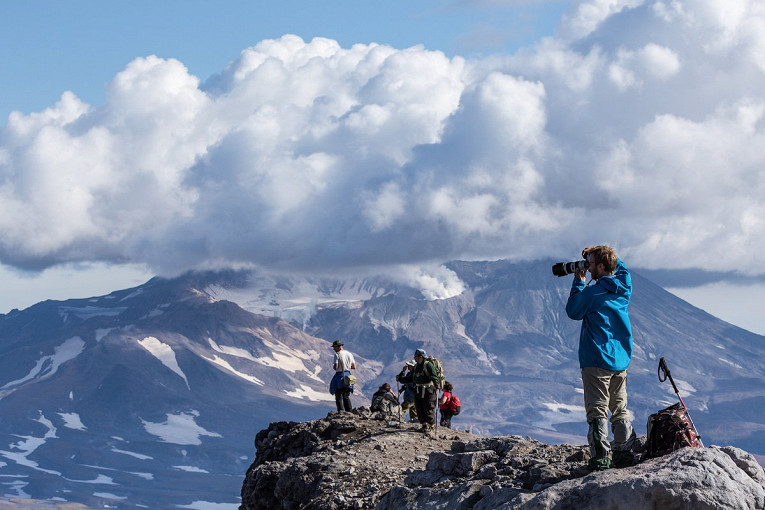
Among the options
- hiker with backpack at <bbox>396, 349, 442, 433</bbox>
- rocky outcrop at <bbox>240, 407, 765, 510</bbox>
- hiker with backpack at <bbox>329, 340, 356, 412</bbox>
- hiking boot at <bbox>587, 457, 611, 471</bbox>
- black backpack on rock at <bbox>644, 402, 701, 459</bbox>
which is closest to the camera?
rocky outcrop at <bbox>240, 407, 765, 510</bbox>

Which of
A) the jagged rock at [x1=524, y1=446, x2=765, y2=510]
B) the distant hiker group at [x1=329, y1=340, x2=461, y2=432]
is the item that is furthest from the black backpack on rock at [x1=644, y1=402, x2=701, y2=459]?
the distant hiker group at [x1=329, y1=340, x2=461, y2=432]

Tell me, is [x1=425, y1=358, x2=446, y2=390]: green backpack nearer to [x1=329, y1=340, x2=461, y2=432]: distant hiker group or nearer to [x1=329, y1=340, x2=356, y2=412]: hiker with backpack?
[x1=329, y1=340, x2=461, y2=432]: distant hiker group

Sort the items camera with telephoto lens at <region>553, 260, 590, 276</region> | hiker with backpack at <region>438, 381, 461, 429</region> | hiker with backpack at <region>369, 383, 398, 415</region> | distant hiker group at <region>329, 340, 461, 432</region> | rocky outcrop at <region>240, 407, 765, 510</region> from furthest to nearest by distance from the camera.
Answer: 1. hiker with backpack at <region>438, 381, 461, 429</region>
2. hiker with backpack at <region>369, 383, 398, 415</region>
3. distant hiker group at <region>329, 340, 461, 432</region>
4. camera with telephoto lens at <region>553, 260, 590, 276</region>
5. rocky outcrop at <region>240, 407, 765, 510</region>

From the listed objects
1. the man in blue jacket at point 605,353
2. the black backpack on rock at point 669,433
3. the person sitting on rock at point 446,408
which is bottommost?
the black backpack on rock at point 669,433

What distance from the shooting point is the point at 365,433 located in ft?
93.4

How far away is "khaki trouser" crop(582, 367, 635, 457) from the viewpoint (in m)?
15.1

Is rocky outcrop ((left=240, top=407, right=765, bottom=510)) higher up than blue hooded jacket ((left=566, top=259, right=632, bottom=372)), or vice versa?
blue hooded jacket ((left=566, top=259, right=632, bottom=372))

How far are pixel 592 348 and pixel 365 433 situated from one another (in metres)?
13.9

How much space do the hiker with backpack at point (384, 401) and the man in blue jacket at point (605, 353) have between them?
669 inches

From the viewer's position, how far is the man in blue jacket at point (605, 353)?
15141 mm

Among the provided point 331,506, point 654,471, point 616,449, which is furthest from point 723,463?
point 331,506

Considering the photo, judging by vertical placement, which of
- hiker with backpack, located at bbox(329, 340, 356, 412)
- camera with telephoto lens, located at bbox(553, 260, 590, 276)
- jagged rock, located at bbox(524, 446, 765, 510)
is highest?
hiker with backpack, located at bbox(329, 340, 356, 412)

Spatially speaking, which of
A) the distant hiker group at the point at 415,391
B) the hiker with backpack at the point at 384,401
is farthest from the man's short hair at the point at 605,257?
the hiker with backpack at the point at 384,401

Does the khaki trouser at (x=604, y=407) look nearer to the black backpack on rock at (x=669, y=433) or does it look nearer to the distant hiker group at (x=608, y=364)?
the distant hiker group at (x=608, y=364)
